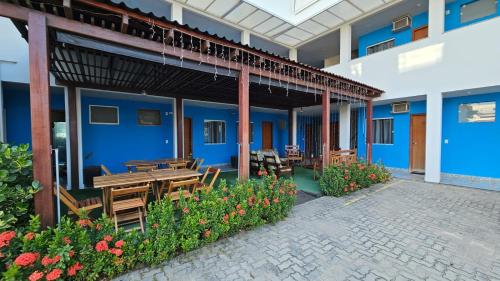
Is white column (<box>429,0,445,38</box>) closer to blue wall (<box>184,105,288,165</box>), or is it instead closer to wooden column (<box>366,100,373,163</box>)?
wooden column (<box>366,100,373,163</box>)

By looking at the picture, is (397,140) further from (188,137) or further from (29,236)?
(29,236)

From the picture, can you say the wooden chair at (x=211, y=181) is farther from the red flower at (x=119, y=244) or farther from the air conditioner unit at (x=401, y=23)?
the air conditioner unit at (x=401, y=23)

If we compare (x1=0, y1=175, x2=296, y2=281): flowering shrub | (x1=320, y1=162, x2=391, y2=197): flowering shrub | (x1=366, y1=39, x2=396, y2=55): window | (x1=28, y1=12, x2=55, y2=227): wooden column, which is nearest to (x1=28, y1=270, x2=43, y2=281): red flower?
(x1=0, y1=175, x2=296, y2=281): flowering shrub

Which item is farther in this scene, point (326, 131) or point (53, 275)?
point (326, 131)

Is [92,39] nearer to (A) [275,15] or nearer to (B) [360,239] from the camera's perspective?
(B) [360,239]

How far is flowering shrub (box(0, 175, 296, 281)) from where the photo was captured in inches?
73.5

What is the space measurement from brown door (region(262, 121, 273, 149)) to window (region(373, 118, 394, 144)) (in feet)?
18.2

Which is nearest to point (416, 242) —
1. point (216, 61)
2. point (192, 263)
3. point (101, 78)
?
point (192, 263)

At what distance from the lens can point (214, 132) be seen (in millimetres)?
10008

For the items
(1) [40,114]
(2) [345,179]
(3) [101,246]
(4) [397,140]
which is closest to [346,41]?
(4) [397,140]

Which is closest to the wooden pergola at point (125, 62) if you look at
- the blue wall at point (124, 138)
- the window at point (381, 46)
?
the blue wall at point (124, 138)

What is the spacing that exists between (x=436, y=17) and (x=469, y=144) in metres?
4.23

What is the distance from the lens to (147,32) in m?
3.13

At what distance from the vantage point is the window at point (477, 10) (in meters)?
6.20
